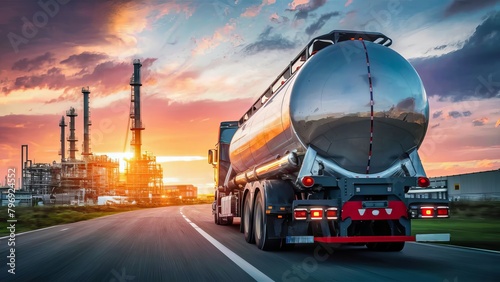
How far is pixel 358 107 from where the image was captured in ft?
33.3

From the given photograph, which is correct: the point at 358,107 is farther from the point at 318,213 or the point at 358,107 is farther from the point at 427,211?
the point at 427,211

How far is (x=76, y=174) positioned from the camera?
333 ft

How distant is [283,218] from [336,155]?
2105 mm

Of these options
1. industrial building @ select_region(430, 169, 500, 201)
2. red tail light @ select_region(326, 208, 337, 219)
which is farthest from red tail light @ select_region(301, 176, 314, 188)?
industrial building @ select_region(430, 169, 500, 201)

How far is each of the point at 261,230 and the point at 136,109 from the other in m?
78.3

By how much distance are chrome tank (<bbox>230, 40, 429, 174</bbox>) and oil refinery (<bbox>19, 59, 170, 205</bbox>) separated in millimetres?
82638

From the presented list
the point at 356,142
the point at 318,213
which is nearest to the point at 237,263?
the point at 318,213

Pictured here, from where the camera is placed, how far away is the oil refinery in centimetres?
9731

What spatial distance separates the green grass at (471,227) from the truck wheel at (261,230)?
183 inches

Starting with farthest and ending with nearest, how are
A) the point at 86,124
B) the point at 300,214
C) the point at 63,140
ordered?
1. the point at 63,140
2. the point at 86,124
3. the point at 300,214

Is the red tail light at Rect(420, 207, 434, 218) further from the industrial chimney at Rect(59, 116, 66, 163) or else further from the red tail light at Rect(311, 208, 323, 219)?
the industrial chimney at Rect(59, 116, 66, 163)

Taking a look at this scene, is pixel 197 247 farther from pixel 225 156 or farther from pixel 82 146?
pixel 82 146

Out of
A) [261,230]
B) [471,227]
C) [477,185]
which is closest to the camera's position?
[261,230]

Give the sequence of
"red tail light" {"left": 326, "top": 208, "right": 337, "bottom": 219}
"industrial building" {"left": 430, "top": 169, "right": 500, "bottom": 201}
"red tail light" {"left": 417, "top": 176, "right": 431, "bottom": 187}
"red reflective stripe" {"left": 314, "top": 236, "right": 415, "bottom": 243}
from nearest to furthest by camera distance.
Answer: "red reflective stripe" {"left": 314, "top": 236, "right": 415, "bottom": 243}
"red tail light" {"left": 326, "top": 208, "right": 337, "bottom": 219}
"red tail light" {"left": 417, "top": 176, "right": 431, "bottom": 187}
"industrial building" {"left": 430, "top": 169, "right": 500, "bottom": 201}
